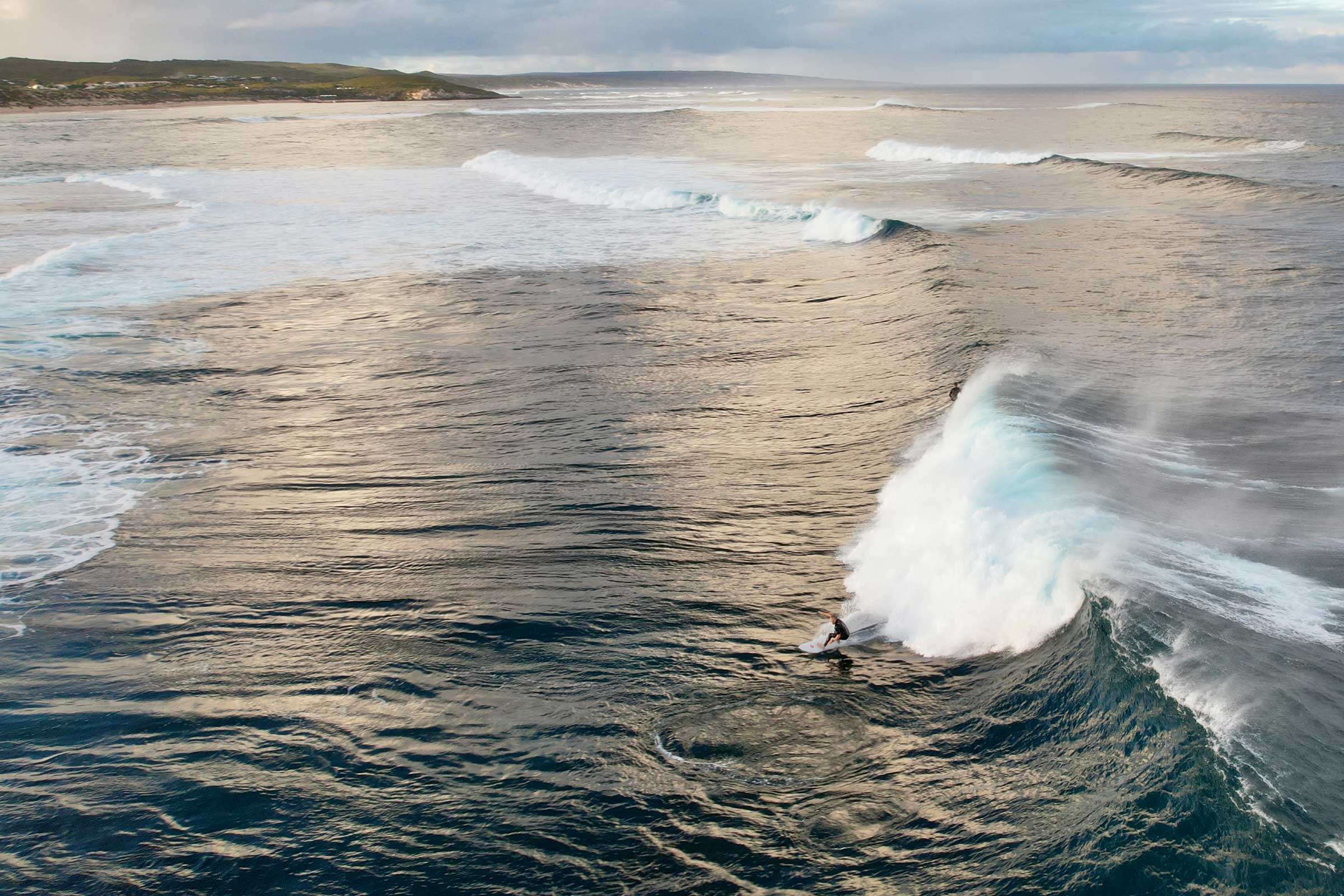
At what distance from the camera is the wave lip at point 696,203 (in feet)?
102

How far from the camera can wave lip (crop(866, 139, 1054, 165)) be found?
55.8 metres

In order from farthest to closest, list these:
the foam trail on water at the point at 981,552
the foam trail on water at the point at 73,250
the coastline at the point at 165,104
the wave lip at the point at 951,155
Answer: the coastline at the point at 165,104
the wave lip at the point at 951,155
the foam trail on water at the point at 73,250
the foam trail on water at the point at 981,552

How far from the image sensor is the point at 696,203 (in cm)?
3966

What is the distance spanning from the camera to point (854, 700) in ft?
25.7

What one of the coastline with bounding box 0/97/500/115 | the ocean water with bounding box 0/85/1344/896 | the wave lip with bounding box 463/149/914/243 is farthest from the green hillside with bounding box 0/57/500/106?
the ocean water with bounding box 0/85/1344/896

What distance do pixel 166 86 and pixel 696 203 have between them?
15792 cm

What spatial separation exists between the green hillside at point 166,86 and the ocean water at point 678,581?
146 m

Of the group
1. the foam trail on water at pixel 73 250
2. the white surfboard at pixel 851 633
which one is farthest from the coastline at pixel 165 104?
the white surfboard at pixel 851 633

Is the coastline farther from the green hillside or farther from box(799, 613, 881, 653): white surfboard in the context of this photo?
box(799, 613, 881, 653): white surfboard

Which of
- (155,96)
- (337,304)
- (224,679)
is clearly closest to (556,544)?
(224,679)

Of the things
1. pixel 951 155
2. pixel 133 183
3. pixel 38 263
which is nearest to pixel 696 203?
pixel 38 263

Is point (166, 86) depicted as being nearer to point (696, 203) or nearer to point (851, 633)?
point (696, 203)

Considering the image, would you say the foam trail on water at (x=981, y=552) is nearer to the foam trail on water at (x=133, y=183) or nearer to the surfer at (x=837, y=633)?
the surfer at (x=837, y=633)

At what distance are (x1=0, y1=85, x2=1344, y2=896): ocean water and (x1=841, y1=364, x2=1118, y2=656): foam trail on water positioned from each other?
2.0 inches
